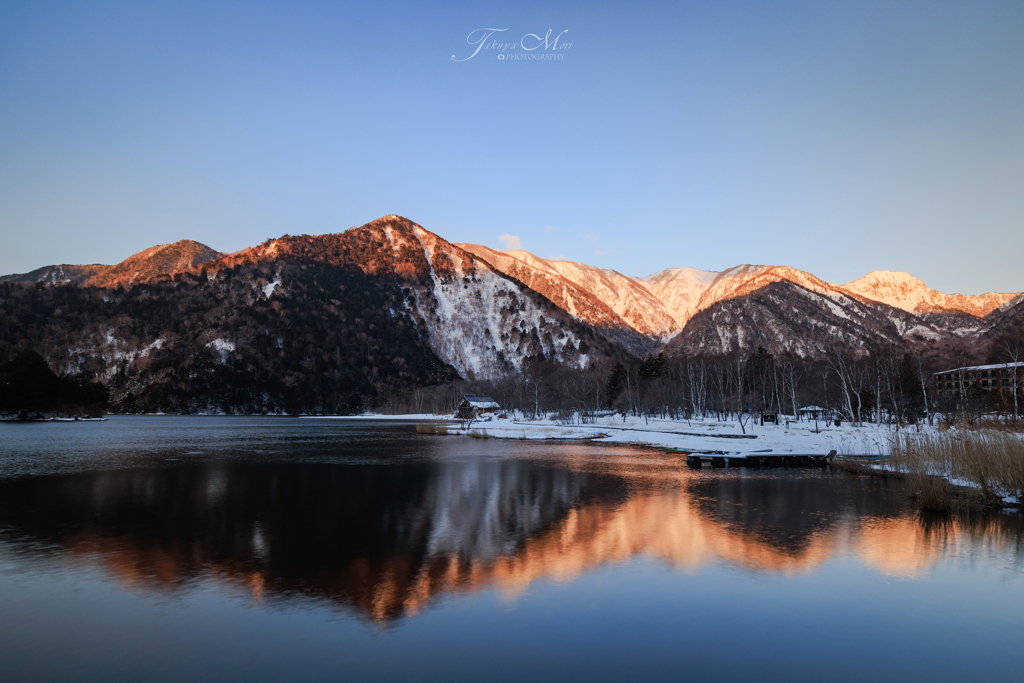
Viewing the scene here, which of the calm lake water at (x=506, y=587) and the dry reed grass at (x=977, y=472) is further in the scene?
the dry reed grass at (x=977, y=472)

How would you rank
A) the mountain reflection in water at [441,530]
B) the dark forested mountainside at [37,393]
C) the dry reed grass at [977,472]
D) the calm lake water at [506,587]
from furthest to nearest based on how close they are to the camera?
1. the dark forested mountainside at [37,393]
2. the dry reed grass at [977,472]
3. the mountain reflection in water at [441,530]
4. the calm lake water at [506,587]

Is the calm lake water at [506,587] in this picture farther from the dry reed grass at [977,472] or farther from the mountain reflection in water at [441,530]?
the dry reed grass at [977,472]

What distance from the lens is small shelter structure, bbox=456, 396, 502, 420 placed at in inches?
5027

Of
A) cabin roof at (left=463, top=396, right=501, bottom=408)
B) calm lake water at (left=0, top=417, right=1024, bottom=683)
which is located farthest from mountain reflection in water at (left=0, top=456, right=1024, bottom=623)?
cabin roof at (left=463, top=396, right=501, bottom=408)

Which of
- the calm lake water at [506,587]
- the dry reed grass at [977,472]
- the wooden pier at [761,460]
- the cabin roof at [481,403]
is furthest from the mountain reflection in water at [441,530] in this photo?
the cabin roof at [481,403]

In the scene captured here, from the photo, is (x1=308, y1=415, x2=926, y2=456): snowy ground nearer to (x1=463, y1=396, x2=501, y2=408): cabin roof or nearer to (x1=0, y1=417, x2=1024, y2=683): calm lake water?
(x1=0, y1=417, x2=1024, y2=683): calm lake water

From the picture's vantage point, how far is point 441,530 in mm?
18578

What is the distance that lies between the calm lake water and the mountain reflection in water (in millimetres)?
114

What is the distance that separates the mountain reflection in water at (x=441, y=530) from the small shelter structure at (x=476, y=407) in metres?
97.0

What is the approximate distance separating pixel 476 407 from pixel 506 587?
12469 cm

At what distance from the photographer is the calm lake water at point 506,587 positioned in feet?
30.6

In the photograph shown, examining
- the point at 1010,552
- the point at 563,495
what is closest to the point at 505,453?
the point at 563,495

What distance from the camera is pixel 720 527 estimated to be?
1898cm

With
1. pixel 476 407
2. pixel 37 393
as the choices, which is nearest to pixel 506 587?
pixel 476 407
